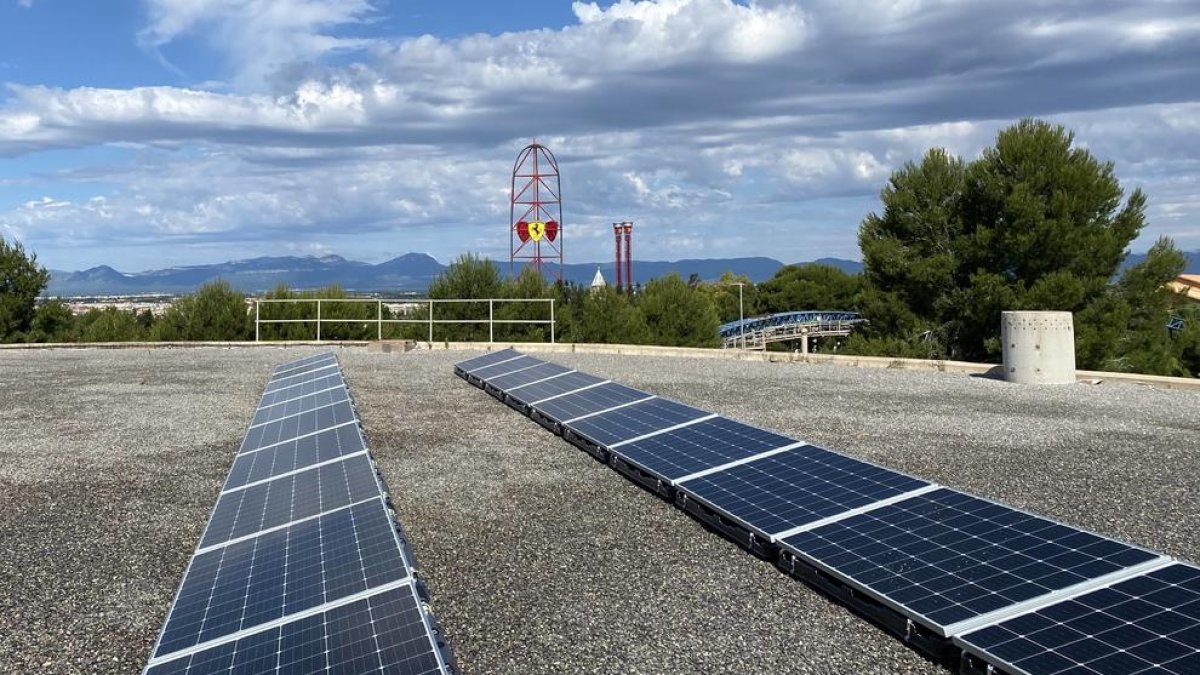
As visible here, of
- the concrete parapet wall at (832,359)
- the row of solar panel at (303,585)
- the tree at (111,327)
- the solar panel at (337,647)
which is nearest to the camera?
the solar panel at (337,647)

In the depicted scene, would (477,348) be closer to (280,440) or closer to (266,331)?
(266,331)

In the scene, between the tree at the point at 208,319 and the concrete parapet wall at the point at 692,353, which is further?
the tree at the point at 208,319

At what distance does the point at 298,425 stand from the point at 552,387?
4.22 metres

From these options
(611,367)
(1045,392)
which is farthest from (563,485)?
(611,367)

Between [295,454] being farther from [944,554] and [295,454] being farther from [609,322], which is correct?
[609,322]

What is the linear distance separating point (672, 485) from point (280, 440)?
4.16 metres

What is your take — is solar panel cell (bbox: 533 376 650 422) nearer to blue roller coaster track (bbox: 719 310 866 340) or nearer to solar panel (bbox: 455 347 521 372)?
solar panel (bbox: 455 347 521 372)

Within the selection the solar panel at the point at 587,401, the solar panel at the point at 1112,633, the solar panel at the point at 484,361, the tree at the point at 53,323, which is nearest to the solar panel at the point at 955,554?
the solar panel at the point at 1112,633

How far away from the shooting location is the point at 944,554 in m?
5.48

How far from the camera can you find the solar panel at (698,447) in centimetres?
816

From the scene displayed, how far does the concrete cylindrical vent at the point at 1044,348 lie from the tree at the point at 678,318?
49.2 feet

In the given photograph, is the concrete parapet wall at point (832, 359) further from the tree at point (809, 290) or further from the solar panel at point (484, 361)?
the tree at point (809, 290)

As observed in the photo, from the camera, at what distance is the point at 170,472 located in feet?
32.2

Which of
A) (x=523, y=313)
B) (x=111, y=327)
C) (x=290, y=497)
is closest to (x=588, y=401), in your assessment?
(x=290, y=497)
